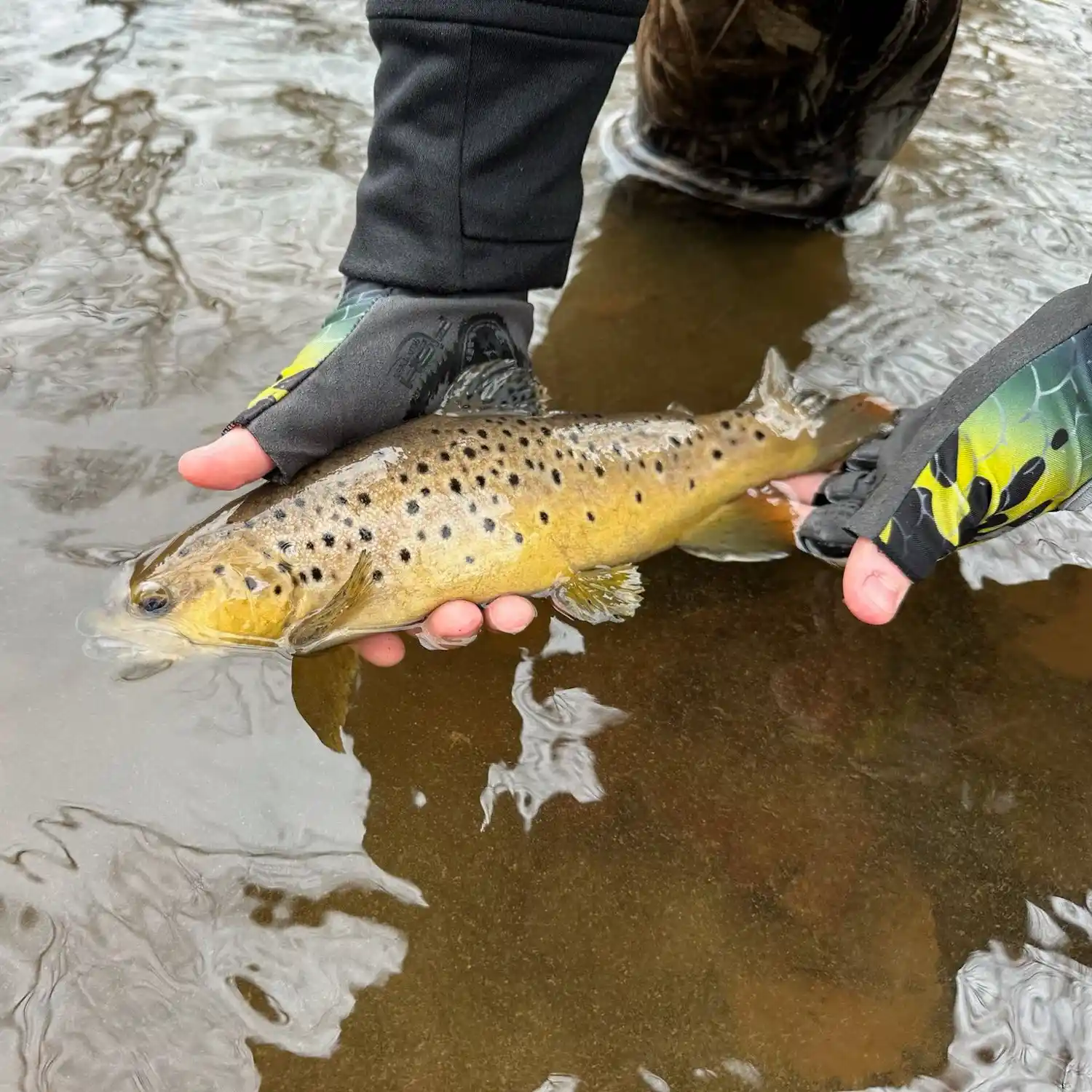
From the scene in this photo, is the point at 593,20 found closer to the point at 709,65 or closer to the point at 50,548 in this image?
the point at 709,65

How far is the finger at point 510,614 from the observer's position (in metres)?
2.44

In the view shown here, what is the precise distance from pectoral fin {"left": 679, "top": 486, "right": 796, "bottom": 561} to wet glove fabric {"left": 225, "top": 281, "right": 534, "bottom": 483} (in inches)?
27.3

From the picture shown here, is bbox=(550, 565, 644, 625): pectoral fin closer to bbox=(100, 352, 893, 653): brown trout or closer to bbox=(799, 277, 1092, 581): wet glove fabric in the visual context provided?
bbox=(100, 352, 893, 653): brown trout

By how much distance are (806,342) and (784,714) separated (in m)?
1.61

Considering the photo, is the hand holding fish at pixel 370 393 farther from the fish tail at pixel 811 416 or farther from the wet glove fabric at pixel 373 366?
the fish tail at pixel 811 416

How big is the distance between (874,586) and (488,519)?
0.99 meters

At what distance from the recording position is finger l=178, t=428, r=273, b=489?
219 cm

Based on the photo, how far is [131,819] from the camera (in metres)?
2.11

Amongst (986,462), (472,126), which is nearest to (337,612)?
(472,126)

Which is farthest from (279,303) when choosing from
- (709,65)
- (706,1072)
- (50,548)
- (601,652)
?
(706,1072)

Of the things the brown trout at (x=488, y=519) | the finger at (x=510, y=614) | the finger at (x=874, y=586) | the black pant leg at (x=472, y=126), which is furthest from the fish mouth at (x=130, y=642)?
the finger at (x=874, y=586)

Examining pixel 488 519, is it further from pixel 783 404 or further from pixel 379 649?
pixel 783 404

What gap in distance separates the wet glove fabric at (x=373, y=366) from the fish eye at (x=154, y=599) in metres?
0.40

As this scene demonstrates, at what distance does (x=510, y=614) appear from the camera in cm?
245
